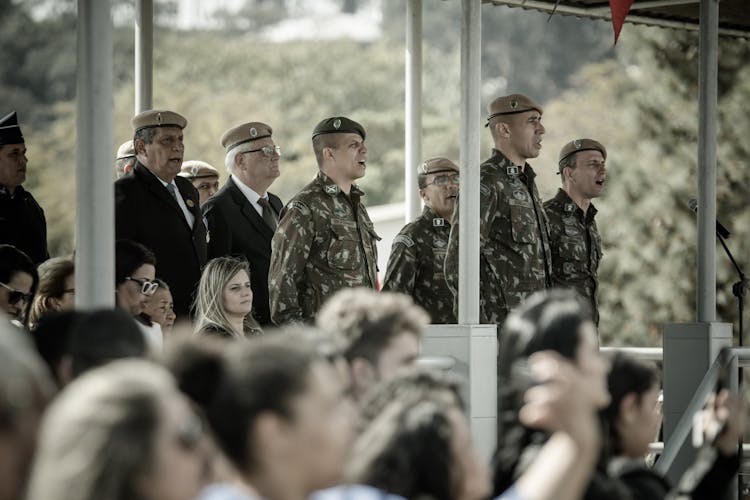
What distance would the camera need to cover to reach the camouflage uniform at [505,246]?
7547 millimetres

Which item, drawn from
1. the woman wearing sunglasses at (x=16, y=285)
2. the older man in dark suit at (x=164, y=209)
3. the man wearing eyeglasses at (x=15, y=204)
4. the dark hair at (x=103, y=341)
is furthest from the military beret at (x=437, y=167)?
the dark hair at (x=103, y=341)

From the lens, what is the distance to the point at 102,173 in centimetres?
471

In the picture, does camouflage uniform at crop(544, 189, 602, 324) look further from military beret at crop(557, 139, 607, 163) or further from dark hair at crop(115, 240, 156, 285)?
dark hair at crop(115, 240, 156, 285)

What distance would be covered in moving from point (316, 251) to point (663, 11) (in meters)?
3.55

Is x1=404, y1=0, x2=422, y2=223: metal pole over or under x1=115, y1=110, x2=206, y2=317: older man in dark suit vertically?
over

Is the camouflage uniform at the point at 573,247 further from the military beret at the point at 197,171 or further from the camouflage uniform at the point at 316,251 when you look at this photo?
the military beret at the point at 197,171

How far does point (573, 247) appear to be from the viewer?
8484 millimetres

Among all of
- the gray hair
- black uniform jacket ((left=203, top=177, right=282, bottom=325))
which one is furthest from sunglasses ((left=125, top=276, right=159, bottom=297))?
the gray hair

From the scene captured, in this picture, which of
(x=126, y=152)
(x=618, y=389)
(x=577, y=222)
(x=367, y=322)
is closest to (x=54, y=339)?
(x=367, y=322)

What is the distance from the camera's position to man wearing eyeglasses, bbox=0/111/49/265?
721cm

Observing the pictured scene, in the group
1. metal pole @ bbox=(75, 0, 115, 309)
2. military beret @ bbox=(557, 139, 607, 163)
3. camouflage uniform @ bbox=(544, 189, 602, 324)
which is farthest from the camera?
military beret @ bbox=(557, 139, 607, 163)

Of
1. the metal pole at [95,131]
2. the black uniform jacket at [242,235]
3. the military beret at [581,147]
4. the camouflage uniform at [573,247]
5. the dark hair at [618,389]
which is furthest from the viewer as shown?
the military beret at [581,147]

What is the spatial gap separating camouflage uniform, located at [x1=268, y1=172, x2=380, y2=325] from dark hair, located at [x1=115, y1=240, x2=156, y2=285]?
1.26 metres

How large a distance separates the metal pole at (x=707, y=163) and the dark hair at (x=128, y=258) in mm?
3361
